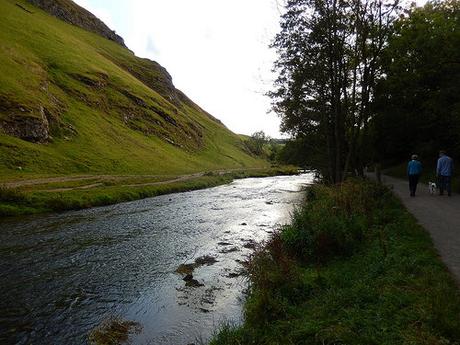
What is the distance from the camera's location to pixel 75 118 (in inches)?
2938

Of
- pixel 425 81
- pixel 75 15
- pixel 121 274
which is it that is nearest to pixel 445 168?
pixel 425 81

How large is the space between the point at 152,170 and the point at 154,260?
53194 millimetres

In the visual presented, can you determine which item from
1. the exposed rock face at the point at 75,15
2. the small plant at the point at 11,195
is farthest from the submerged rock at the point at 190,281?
the exposed rock face at the point at 75,15

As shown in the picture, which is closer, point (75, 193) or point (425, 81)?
point (75, 193)

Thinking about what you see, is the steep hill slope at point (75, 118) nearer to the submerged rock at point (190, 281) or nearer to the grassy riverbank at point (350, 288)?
the submerged rock at point (190, 281)

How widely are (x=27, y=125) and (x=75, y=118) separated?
17056 mm

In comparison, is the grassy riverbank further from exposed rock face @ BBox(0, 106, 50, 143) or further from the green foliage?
exposed rock face @ BBox(0, 106, 50, 143)

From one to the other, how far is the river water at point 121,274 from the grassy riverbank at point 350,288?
6.56ft

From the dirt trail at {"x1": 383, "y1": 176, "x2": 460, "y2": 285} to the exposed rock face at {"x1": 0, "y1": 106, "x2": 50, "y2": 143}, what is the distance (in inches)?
2090

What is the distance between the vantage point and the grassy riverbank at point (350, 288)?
8.09 m

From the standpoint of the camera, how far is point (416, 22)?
35.8 m

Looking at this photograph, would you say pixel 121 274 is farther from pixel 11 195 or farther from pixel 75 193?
pixel 75 193

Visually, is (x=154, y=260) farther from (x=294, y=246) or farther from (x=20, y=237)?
(x=20, y=237)

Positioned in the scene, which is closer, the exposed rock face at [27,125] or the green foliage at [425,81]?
the green foliage at [425,81]
